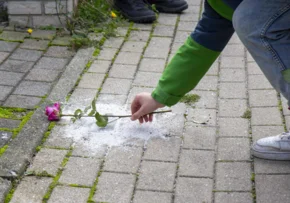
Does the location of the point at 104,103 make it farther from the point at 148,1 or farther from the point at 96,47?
the point at 148,1

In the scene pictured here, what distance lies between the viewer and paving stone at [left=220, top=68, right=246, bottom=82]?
440 cm

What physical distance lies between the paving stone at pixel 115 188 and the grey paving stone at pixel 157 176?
2.3 inches

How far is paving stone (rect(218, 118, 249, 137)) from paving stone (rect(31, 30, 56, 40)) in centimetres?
190

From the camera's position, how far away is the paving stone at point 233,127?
3621mm

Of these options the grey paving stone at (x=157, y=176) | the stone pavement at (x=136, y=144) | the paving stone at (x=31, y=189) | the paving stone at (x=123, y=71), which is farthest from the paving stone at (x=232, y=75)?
the paving stone at (x=31, y=189)

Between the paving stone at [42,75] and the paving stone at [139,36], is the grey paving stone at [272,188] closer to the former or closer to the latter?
the paving stone at [42,75]

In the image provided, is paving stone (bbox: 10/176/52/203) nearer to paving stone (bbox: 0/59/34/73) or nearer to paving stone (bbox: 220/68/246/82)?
paving stone (bbox: 0/59/34/73)

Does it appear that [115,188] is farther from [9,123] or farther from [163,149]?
[9,123]

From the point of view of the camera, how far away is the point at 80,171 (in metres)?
3.23

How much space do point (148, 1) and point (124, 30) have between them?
0.66m

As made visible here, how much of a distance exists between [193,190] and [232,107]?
1.01 meters

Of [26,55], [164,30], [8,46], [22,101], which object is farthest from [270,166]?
[8,46]

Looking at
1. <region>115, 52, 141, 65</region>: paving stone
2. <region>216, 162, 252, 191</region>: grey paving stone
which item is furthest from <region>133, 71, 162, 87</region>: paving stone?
<region>216, 162, 252, 191</region>: grey paving stone

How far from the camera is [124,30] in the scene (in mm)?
5352
